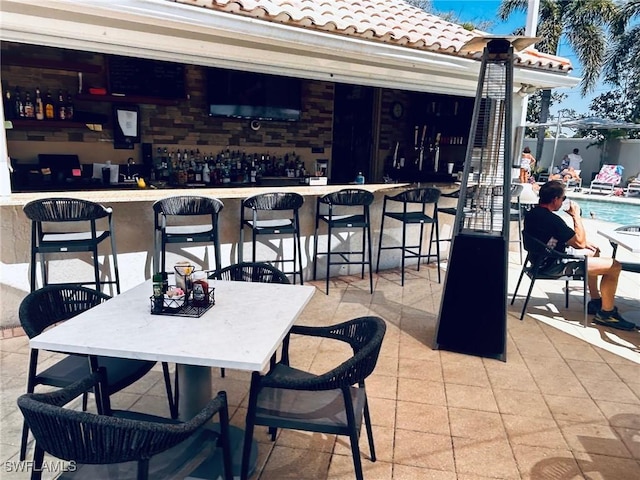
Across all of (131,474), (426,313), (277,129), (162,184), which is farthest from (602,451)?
(277,129)

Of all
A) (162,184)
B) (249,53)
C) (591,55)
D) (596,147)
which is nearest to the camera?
(249,53)

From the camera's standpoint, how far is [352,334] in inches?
79.3

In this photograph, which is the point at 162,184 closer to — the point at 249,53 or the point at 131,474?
the point at 249,53

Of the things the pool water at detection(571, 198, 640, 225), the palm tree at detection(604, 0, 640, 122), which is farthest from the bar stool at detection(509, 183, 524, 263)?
the palm tree at detection(604, 0, 640, 122)

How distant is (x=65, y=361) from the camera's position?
6.93 ft

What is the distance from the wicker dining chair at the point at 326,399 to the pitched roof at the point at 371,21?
2700 millimetres

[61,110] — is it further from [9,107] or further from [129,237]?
[129,237]

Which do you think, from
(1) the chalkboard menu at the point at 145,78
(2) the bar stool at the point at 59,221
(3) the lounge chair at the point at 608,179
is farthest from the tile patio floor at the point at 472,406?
(3) the lounge chair at the point at 608,179

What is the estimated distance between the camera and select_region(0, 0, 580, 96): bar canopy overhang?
3049mm

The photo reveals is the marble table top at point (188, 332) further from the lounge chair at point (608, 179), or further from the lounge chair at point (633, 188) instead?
the lounge chair at point (633, 188)

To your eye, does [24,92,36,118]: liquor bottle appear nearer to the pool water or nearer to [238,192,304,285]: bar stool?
[238,192,304,285]: bar stool

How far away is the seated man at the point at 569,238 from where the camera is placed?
12.2 ft

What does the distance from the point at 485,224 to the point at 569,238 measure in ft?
3.35

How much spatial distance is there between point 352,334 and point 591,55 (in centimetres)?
1722
